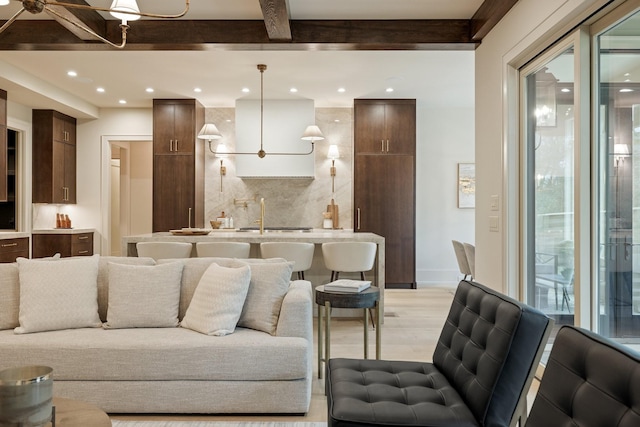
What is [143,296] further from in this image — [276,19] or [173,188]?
[173,188]

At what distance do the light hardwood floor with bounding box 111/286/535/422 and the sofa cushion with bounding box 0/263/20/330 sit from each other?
0.95m

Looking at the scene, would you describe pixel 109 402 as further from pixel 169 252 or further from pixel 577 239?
pixel 577 239

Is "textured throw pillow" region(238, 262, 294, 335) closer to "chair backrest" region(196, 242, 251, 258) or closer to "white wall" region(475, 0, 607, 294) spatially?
"chair backrest" region(196, 242, 251, 258)

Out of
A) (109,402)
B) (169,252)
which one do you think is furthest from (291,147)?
(109,402)

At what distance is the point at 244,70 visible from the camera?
18.7ft

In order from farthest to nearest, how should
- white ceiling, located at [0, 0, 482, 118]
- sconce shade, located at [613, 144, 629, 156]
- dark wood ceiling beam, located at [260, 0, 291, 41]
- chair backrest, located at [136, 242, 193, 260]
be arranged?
chair backrest, located at [136, 242, 193, 260] < white ceiling, located at [0, 0, 482, 118] < dark wood ceiling beam, located at [260, 0, 291, 41] < sconce shade, located at [613, 144, 629, 156]

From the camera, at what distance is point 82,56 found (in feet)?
17.0

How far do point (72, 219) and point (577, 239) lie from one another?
746 centimetres

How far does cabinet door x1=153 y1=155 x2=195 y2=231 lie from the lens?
23.6ft

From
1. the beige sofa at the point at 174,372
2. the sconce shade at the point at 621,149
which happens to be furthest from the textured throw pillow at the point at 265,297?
the sconce shade at the point at 621,149

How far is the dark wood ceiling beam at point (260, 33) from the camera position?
4.19 m

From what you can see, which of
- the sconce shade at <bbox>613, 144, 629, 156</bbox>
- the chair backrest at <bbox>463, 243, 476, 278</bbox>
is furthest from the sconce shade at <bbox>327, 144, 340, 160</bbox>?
the sconce shade at <bbox>613, 144, 629, 156</bbox>

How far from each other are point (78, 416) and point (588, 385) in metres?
1.64

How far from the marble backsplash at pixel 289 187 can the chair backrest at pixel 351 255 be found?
305 cm
